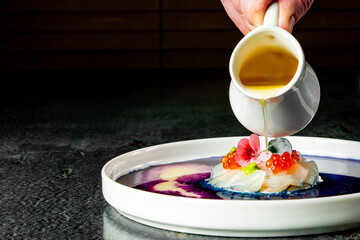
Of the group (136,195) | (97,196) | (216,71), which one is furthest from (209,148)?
(216,71)

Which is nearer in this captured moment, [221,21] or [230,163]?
[230,163]

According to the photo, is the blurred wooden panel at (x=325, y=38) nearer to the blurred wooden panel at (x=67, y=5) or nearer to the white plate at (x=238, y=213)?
the blurred wooden panel at (x=67, y=5)

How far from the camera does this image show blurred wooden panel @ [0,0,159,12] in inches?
157

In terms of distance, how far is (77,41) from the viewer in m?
4.04

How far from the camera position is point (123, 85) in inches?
128

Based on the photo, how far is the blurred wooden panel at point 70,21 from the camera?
401 centimetres

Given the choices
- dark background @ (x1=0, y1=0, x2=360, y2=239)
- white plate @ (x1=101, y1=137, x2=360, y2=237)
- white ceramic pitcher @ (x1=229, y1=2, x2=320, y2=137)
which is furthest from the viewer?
dark background @ (x1=0, y1=0, x2=360, y2=239)

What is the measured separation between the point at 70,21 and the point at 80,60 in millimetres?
272

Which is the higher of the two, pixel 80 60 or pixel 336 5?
pixel 336 5

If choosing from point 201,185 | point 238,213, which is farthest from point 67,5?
point 238,213

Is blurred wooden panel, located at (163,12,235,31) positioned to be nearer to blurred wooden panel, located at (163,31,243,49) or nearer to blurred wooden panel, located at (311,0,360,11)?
blurred wooden panel, located at (163,31,243,49)

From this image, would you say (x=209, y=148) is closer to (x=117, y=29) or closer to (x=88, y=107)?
(x=88, y=107)

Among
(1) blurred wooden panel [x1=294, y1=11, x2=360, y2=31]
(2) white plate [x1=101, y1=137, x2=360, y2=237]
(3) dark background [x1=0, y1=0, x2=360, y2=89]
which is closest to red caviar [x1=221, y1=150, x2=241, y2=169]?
(2) white plate [x1=101, y1=137, x2=360, y2=237]

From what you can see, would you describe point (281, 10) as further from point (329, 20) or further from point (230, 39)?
point (329, 20)
